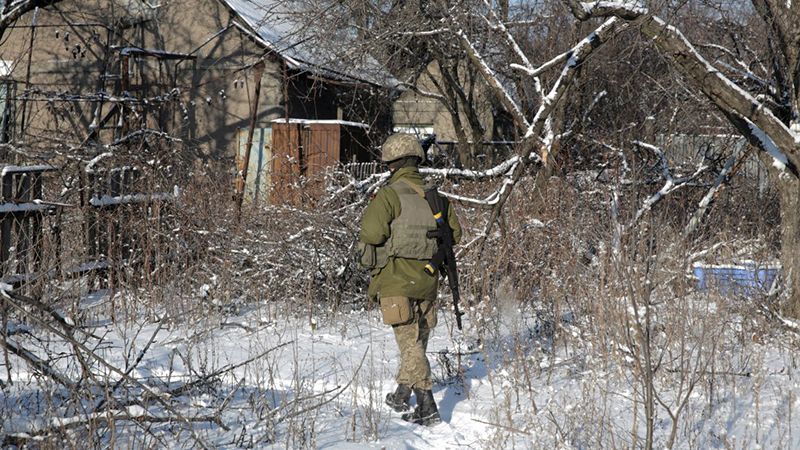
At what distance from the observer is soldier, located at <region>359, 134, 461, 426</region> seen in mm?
4871

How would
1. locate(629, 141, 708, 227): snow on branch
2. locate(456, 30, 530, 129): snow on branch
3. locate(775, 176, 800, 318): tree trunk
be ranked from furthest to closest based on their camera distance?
locate(629, 141, 708, 227): snow on branch → locate(456, 30, 530, 129): snow on branch → locate(775, 176, 800, 318): tree trunk

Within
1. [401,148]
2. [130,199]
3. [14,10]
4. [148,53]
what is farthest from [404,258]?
[148,53]

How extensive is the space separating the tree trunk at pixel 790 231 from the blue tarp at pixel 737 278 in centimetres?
23

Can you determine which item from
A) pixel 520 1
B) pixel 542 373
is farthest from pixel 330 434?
pixel 520 1

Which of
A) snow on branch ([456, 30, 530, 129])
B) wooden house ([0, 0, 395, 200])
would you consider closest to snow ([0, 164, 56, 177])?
snow on branch ([456, 30, 530, 129])

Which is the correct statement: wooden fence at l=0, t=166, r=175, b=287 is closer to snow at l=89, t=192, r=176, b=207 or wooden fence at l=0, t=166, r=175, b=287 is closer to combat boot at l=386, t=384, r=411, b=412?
snow at l=89, t=192, r=176, b=207

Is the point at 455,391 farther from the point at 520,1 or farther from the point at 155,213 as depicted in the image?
the point at 520,1

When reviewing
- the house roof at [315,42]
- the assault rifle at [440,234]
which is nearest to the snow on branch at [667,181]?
the house roof at [315,42]

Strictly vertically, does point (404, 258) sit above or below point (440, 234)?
below

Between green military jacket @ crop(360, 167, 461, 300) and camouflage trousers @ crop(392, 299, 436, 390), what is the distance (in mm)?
101

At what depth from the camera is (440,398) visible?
5484 mm

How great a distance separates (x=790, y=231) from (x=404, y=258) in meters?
3.91

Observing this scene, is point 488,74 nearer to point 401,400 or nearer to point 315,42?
point 315,42

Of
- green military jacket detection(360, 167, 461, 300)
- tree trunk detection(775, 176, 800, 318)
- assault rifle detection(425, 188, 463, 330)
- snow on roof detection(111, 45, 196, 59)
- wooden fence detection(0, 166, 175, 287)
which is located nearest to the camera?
green military jacket detection(360, 167, 461, 300)
